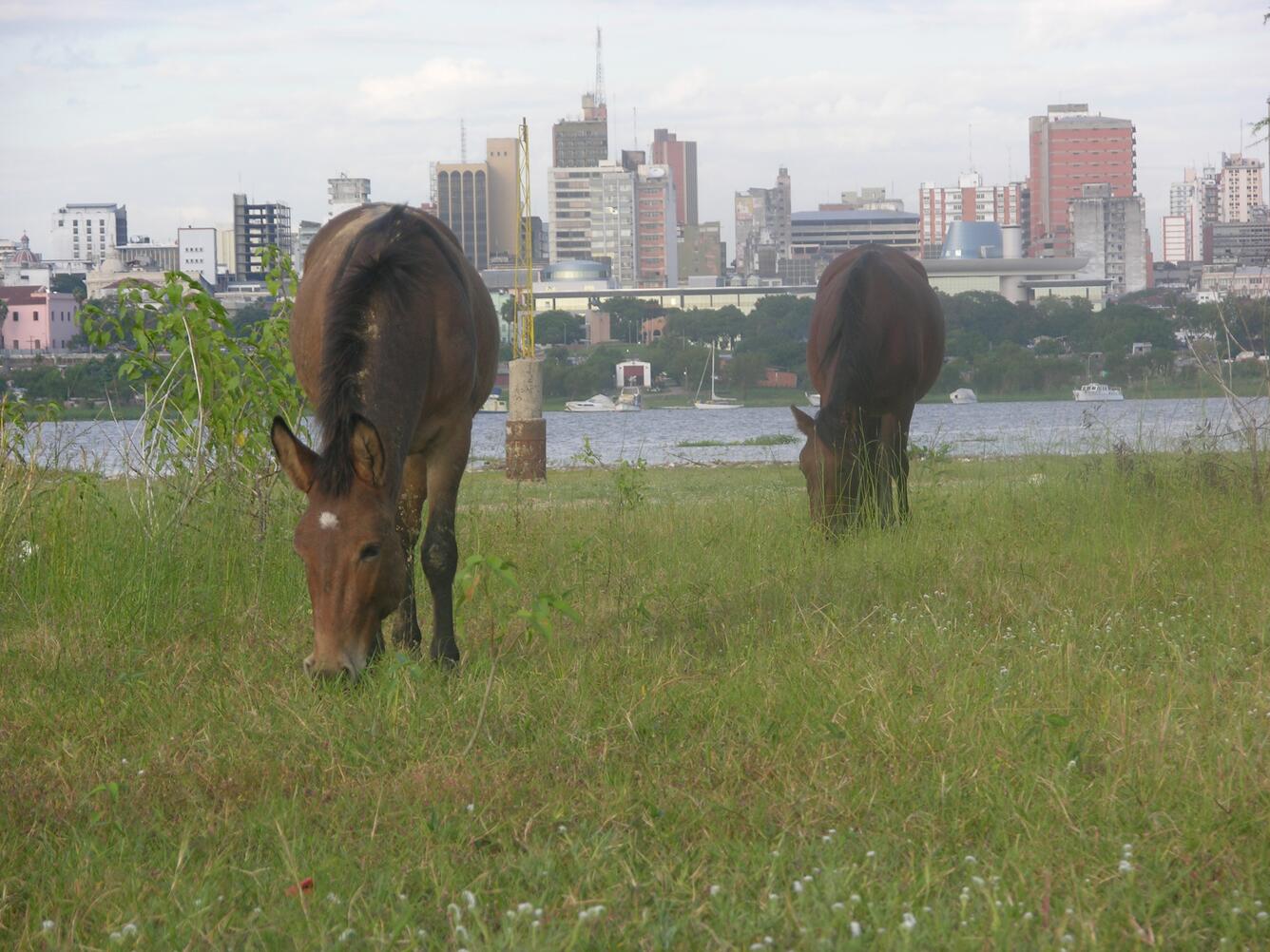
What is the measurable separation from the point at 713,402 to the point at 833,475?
5521cm

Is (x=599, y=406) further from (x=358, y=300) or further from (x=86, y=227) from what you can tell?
(x=86, y=227)

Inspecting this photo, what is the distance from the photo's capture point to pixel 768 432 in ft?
154

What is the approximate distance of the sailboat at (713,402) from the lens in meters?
61.6

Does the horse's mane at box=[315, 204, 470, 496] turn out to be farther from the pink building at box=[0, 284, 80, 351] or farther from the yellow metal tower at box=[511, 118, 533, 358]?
the yellow metal tower at box=[511, 118, 533, 358]

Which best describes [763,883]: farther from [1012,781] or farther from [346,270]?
[346,270]

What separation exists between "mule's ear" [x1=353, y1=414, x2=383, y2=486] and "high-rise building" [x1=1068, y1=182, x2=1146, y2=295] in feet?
487

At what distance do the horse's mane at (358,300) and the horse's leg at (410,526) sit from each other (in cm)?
76

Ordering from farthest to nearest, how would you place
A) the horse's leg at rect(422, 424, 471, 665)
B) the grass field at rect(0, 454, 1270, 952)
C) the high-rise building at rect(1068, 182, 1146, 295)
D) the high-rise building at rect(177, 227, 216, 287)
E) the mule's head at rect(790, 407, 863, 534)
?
1. the high-rise building at rect(1068, 182, 1146, 295)
2. the high-rise building at rect(177, 227, 216, 287)
3. the mule's head at rect(790, 407, 863, 534)
4. the horse's leg at rect(422, 424, 471, 665)
5. the grass field at rect(0, 454, 1270, 952)

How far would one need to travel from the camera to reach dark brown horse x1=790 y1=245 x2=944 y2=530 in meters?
8.42

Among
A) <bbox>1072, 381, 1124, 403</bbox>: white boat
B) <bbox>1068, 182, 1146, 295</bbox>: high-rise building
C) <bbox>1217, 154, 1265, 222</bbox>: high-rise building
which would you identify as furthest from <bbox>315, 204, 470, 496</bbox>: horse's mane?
<bbox>1217, 154, 1265, 222</bbox>: high-rise building

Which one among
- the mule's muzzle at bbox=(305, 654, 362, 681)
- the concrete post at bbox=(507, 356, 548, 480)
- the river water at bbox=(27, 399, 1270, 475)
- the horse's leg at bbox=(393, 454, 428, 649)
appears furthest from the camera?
the concrete post at bbox=(507, 356, 548, 480)

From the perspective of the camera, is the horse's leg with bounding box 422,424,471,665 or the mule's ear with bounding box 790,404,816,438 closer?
the horse's leg with bounding box 422,424,471,665

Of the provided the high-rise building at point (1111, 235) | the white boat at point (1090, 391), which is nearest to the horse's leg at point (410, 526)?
the white boat at point (1090, 391)

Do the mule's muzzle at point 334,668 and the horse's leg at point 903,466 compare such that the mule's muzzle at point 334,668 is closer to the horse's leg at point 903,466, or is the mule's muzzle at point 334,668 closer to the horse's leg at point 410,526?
the horse's leg at point 410,526
